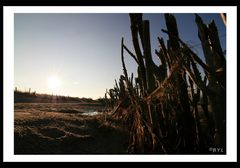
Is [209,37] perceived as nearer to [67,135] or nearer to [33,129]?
[67,135]

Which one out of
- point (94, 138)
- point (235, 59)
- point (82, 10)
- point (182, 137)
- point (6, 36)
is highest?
point (82, 10)

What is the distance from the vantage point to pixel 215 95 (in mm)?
3326

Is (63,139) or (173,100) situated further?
(63,139)

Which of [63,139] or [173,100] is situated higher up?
[173,100]

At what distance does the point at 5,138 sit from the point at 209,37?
9.57 feet

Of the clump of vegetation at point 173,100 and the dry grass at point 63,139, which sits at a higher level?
the clump of vegetation at point 173,100

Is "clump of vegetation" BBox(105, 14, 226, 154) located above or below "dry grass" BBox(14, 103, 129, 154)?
above

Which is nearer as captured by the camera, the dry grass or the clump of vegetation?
the clump of vegetation

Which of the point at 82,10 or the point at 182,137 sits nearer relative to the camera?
the point at 82,10

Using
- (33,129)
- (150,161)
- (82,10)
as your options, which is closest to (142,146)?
(150,161)

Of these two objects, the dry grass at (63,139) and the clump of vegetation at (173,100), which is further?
the dry grass at (63,139)
